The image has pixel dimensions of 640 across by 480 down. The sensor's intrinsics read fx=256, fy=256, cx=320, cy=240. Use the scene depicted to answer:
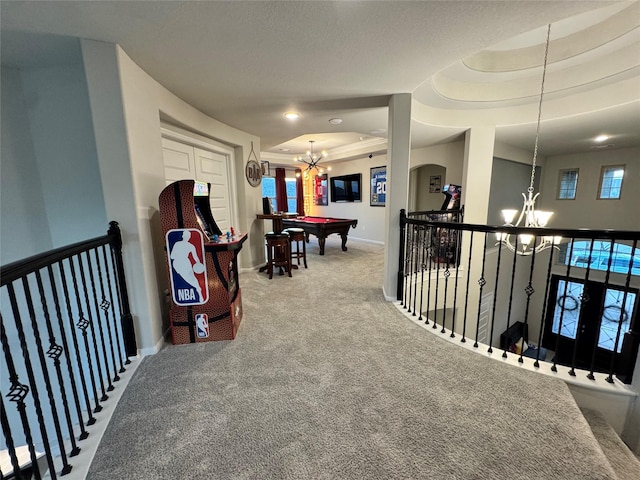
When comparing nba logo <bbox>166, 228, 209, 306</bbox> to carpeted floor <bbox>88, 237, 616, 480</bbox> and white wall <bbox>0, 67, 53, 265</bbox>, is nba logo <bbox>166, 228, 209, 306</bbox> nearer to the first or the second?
carpeted floor <bbox>88, 237, 616, 480</bbox>

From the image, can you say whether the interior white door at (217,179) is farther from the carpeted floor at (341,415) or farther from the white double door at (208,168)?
the carpeted floor at (341,415)

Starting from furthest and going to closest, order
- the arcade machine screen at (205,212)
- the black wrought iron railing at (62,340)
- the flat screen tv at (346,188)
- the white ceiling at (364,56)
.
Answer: the flat screen tv at (346,188) → the arcade machine screen at (205,212) → the white ceiling at (364,56) → the black wrought iron railing at (62,340)

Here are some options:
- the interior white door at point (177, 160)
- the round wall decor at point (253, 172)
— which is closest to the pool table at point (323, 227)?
the round wall decor at point (253, 172)

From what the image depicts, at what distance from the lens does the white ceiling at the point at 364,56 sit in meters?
1.50

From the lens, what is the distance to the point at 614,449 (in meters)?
1.41

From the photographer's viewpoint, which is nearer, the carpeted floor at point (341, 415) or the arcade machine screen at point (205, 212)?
the carpeted floor at point (341, 415)

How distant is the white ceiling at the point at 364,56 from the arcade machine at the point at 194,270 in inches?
39.6

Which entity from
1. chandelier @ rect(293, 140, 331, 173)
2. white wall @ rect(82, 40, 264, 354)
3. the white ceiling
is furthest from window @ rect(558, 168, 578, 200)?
white wall @ rect(82, 40, 264, 354)

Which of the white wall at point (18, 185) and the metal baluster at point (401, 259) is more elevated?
the white wall at point (18, 185)

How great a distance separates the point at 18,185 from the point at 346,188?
22.3 ft

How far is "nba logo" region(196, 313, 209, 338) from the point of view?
2227mm

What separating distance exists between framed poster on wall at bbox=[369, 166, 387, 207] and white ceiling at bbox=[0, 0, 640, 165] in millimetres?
Answer: 2682

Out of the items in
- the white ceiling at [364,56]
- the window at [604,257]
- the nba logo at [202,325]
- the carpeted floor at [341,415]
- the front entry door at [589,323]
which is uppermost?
the white ceiling at [364,56]

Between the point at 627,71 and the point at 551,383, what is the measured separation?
12.0 feet
